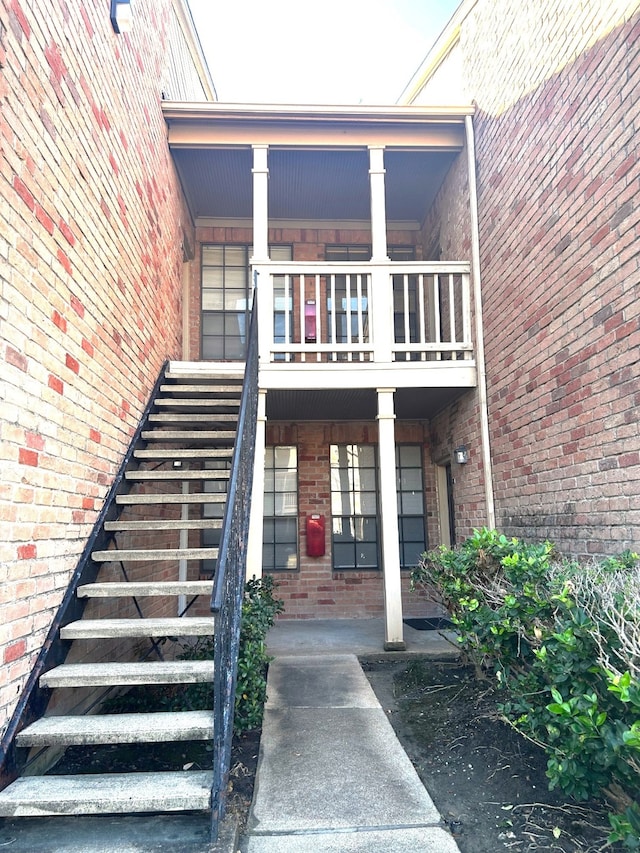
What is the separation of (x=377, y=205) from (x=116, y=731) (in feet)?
17.6

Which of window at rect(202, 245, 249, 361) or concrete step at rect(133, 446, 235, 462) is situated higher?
window at rect(202, 245, 249, 361)

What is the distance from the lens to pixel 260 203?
603cm

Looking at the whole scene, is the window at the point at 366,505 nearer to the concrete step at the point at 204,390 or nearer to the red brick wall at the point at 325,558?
the red brick wall at the point at 325,558

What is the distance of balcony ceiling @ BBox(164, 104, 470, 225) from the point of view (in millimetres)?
6020

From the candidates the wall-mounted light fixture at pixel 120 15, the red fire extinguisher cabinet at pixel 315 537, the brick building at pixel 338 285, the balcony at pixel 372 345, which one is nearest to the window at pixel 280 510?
the brick building at pixel 338 285

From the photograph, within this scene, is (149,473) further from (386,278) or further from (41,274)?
(386,278)

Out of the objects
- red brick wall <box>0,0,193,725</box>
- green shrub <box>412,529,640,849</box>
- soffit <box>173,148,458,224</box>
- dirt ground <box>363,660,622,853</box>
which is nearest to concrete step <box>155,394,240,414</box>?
red brick wall <box>0,0,193,725</box>

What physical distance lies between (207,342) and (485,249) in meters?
3.92

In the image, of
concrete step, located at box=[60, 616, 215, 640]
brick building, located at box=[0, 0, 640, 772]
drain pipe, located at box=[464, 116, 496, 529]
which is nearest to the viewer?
brick building, located at box=[0, 0, 640, 772]

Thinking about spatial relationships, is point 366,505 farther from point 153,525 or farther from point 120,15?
point 120,15

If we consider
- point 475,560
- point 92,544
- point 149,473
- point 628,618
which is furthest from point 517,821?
point 149,473

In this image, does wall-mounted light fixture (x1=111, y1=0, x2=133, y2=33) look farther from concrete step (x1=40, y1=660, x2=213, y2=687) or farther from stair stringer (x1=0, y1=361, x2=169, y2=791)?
concrete step (x1=40, y1=660, x2=213, y2=687)

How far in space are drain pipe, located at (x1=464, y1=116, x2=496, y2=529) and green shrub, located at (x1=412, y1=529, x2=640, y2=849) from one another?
88.1 inches

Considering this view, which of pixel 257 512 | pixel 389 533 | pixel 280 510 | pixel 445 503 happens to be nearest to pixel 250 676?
pixel 257 512
